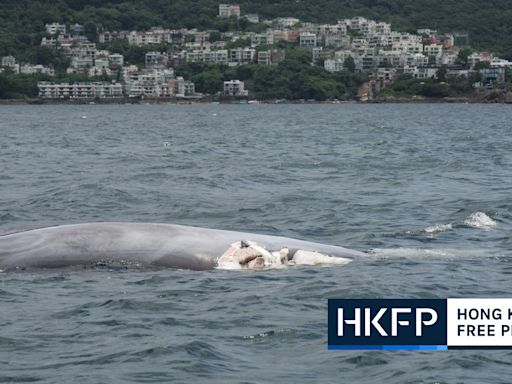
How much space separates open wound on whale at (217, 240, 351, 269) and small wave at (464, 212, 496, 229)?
25.0 ft

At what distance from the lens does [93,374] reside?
1603 centimetres

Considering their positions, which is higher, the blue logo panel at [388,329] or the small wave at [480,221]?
the blue logo panel at [388,329]

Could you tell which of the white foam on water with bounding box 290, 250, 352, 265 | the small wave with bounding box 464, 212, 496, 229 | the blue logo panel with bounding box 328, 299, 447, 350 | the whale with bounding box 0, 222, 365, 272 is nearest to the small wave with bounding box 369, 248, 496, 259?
the white foam on water with bounding box 290, 250, 352, 265

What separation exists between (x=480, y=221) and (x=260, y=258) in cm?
929

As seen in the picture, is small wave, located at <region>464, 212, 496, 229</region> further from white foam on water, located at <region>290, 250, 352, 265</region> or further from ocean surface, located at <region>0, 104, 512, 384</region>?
white foam on water, located at <region>290, 250, 352, 265</region>

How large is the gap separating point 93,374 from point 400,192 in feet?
76.2

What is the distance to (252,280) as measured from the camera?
21.4m

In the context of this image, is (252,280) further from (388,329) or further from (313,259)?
(388,329)

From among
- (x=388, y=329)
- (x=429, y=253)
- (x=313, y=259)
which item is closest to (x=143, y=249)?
(x=313, y=259)

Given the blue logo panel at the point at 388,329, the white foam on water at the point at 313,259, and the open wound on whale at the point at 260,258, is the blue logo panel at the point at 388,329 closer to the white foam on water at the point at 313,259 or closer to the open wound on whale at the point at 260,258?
the open wound on whale at the point at 260,258

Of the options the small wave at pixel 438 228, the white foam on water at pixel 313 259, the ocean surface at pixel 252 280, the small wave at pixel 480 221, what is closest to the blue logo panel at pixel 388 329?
the ocean surface at pixel 252 280

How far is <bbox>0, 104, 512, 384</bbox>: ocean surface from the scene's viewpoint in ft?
53.9

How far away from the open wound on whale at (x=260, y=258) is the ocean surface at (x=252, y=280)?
298mm

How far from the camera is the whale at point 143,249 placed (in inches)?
841
